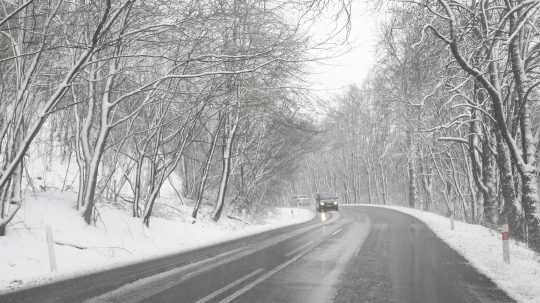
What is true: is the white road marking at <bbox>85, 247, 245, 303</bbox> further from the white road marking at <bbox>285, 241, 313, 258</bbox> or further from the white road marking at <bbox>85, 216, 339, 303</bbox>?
the white road marking at <bbox>285, 241, 313, 258</bbox>

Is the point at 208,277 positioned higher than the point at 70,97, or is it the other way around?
the point at 70,97

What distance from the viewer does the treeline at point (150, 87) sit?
10.5m

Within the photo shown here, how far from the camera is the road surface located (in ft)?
22.4

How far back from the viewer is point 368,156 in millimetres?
57656

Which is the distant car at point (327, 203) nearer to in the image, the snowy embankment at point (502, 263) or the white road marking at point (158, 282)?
the snowy embankment at point (502, 263)

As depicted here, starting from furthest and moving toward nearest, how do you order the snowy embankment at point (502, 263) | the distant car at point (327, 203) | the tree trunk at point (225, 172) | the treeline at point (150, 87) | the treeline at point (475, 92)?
the distant car at point (327, 203) → the tree trunk at point (225, 172) → the treeline at point (475, 92) → the treeline at point (150, 87) → the snowy embankment at point (502, 263)

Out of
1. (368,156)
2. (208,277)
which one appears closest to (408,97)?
(208,277)

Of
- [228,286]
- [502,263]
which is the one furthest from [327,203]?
[228,286]

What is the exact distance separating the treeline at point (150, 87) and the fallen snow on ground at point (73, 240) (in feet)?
1.91

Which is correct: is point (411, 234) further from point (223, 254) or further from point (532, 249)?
point (223, 254)

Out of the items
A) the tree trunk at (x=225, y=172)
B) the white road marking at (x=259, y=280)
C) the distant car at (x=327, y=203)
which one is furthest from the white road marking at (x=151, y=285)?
the distant car at (x=327, y=203)

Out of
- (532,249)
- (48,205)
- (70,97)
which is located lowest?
(532,249)

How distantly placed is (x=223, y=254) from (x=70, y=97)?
8179 millimetres

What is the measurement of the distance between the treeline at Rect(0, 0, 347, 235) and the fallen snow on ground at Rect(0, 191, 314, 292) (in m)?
0.58
